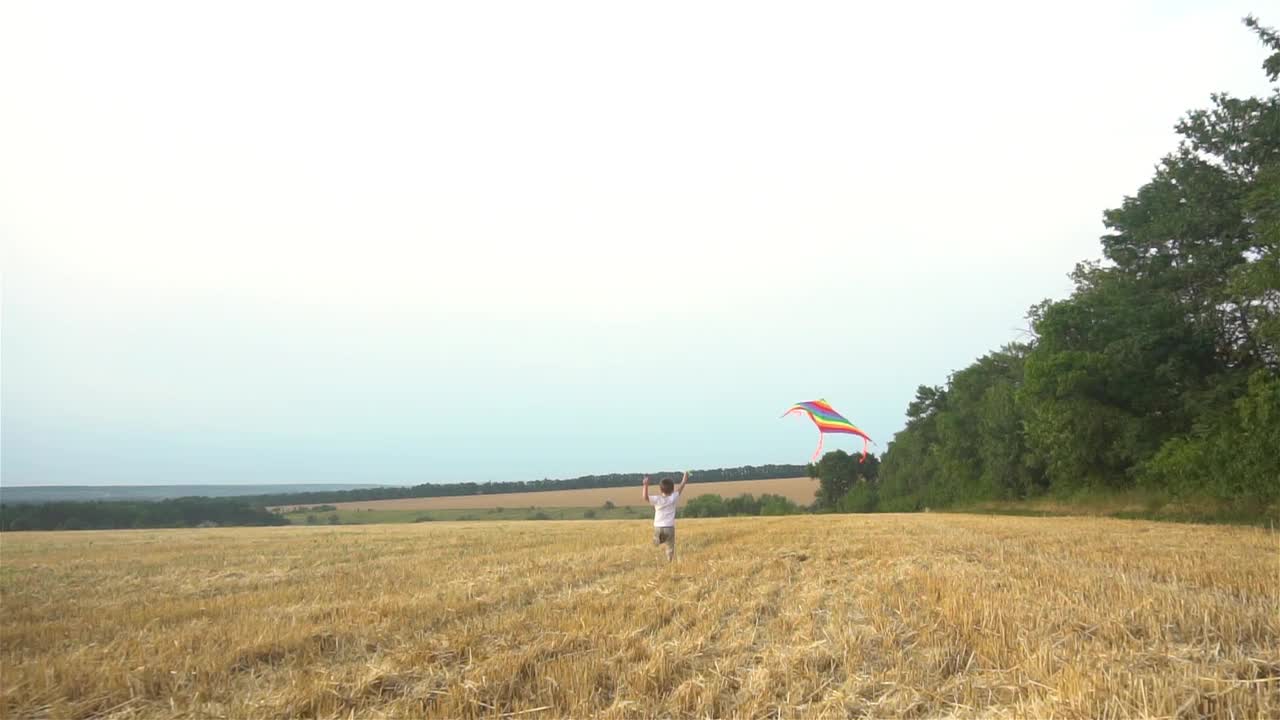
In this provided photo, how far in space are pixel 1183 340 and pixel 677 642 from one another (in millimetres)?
31404

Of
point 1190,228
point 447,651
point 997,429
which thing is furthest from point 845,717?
point 997,429

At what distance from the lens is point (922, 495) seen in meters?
67.4

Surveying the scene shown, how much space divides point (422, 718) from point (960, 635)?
4177mm

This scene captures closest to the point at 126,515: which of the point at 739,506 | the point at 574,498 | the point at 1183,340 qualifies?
the point at 574,498

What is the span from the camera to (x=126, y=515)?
5481 cm

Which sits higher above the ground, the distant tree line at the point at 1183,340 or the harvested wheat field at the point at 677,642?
the distant tree line at the point at 1183,340

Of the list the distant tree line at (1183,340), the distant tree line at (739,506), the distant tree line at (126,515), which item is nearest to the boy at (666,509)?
the distant tree line at (1183,340)

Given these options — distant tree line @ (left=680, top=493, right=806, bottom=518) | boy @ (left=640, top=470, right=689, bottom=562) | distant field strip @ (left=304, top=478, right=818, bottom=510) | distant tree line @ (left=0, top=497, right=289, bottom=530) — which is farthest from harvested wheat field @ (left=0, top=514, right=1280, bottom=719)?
distant tree line @ (left=680, top=493, right=806, bottom=518)

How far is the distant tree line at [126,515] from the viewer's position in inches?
2005

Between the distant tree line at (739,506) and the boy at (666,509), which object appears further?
the distant tree line at (739,506)

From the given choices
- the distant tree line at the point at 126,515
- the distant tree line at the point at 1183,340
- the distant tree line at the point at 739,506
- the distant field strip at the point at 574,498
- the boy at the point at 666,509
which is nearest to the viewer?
the boy at the point at 666,509

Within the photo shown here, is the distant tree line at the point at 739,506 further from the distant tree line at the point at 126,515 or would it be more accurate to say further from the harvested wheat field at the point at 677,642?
the harvested wheat field at the point at 677,642

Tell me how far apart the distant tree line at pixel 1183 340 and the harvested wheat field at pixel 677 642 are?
15701 mm

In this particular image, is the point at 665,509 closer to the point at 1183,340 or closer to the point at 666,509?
the point at 666,509
